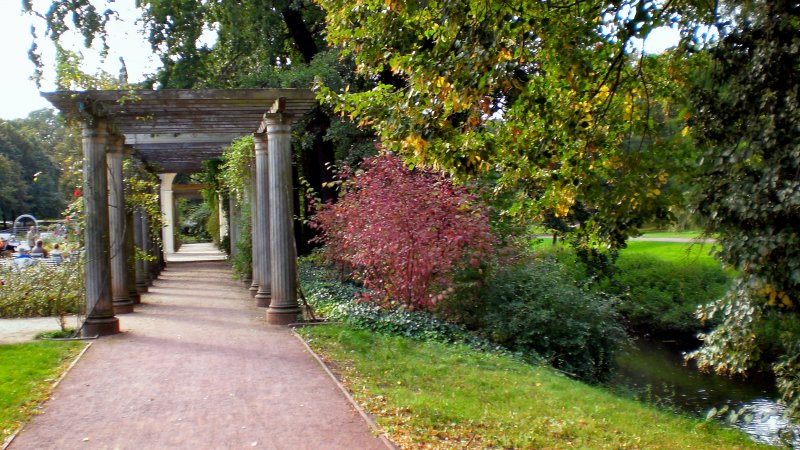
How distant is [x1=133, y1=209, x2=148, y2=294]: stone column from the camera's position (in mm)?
16812

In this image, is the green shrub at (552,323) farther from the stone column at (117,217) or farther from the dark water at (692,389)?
the stone column at (117,217)

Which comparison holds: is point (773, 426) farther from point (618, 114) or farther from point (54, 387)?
point (54, 387)

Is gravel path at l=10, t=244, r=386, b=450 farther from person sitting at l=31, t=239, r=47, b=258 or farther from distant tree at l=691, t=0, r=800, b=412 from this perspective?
person sitting at l=31, t=239, r=47, b=258

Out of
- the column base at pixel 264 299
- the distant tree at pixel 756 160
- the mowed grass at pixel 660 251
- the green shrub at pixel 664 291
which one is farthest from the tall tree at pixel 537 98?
the mowed grass at pixel 660 251

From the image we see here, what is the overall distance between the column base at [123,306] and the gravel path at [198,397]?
1.77 metres

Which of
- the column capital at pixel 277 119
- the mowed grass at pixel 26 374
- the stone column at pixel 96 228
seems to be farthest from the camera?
the column capital at pixel 277 119

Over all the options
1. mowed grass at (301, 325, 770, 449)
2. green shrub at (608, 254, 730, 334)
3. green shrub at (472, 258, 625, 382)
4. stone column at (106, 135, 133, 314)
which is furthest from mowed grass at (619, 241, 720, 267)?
mowed grass at (301, 325, 770, 449)

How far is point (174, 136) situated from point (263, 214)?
2801mm

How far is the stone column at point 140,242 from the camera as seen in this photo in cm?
1681

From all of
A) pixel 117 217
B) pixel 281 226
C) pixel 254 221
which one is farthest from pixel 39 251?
pixel 281 226

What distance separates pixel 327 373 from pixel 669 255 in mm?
25089

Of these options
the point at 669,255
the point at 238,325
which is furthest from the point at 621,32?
the point at 669,255

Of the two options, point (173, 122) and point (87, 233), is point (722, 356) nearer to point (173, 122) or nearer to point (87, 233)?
point (87, 233)

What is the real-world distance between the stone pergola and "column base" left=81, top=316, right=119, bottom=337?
0.5 inches
